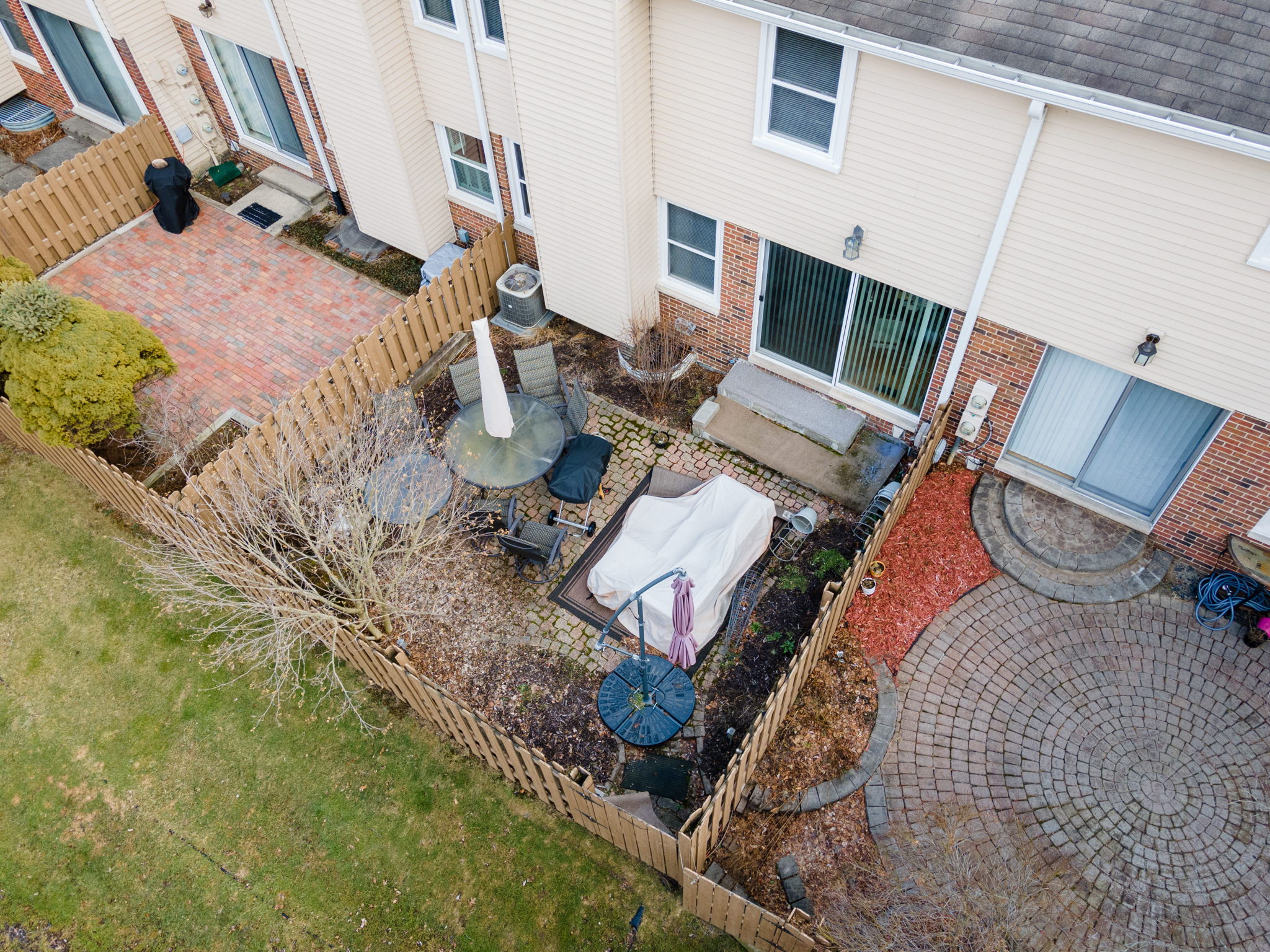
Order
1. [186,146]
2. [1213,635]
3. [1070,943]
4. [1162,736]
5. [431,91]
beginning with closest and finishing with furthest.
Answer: [1070,943], [1162,736], [1213,635], [431,91], [186,146]

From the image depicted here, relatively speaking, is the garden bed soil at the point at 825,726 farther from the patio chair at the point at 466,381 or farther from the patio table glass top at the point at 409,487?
the patio chair at the point at 466,381

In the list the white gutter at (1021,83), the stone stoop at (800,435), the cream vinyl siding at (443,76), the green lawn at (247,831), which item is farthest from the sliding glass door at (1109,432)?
the cream vinyl siding at (443,76)

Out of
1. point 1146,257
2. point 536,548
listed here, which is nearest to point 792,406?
point 536,548

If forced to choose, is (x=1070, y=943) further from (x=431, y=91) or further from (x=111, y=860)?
(x=431, y=91)

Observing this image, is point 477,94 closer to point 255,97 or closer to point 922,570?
point 255,97

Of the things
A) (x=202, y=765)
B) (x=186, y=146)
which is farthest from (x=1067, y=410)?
(x=186, y=146)
